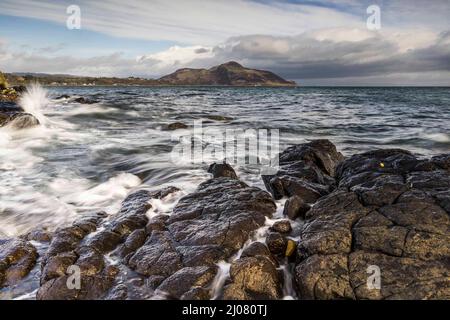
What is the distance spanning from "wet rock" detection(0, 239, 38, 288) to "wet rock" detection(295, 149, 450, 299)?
4.39m

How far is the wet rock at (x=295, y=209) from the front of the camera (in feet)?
23.0

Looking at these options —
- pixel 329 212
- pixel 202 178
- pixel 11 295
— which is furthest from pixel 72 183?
pixel 329 212

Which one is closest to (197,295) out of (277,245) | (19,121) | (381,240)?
(277,245)

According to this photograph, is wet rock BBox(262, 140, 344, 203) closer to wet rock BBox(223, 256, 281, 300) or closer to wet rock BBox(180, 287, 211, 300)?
wet rock BBox(223, 256, 281, 300)

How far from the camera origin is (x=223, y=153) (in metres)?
15.0

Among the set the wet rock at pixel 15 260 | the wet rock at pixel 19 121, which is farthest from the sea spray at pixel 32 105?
the wet rock at pixel 15 260

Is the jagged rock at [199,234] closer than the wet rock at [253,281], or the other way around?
the wet rock at [253,281]

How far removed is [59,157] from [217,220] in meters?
10.7

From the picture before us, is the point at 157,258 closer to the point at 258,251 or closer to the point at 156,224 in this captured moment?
the point at 156,224

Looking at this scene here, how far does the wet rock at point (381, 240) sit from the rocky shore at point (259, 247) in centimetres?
2

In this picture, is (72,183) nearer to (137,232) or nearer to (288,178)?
(137,232)

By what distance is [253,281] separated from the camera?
5.01 metres

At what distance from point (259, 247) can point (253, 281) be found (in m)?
0.76

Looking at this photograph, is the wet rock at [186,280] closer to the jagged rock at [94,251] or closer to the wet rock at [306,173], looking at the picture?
the jagged rock at [94,251]
